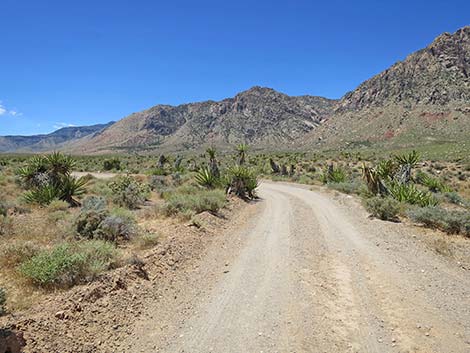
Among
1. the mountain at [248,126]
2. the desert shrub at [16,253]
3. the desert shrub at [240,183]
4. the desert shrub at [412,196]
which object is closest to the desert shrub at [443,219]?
the desert shrub at [412,196]

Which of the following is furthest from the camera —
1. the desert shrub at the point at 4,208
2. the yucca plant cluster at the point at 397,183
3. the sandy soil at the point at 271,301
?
the yucca plant cluster at the point at 397,183

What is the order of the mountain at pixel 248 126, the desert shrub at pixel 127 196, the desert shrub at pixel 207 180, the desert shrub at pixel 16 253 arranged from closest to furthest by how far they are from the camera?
the desert shrub at pixel 16 253 < the desert shrub at pixel 127 196 < the desert shrub at pixel 207 180 < the mountain at pixel 248 126

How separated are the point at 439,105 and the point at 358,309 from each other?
109255mm

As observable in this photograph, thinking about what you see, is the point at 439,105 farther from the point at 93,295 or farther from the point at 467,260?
the point at 93,295

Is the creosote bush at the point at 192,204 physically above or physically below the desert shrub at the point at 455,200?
above

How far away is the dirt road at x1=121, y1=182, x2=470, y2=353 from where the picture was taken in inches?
184

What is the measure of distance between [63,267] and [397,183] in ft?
53.4

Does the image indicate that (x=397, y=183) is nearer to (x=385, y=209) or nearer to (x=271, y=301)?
(x=385, y=209)

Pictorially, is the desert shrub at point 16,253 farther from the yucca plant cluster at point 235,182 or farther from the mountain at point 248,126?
the mountain at point 248,126

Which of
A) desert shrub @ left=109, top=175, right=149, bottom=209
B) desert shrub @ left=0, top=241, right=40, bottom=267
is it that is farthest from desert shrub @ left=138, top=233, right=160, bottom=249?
desert shrub @ left=109, top=175, right=149, bottom=209

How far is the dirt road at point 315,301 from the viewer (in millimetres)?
4668

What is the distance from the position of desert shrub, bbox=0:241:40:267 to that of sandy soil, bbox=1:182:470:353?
6.50 feet

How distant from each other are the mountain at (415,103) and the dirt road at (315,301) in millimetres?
82280

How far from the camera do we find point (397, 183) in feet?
57.4
